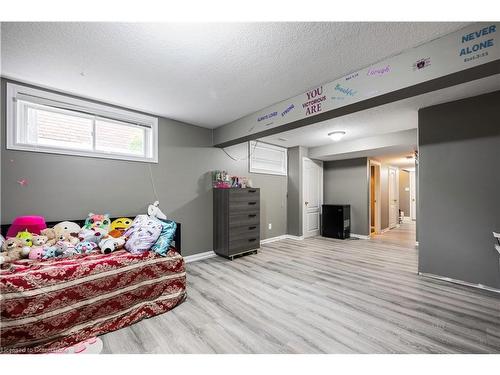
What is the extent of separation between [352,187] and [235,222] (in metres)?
3.63

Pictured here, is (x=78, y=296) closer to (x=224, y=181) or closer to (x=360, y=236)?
(x=224, y=181)

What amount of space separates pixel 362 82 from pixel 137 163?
10.1ft

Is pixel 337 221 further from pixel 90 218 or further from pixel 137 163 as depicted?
pixel 90 218

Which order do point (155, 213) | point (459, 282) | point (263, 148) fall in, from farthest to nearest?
Result: point (263, 148) → point (155, 213) → point (459, 282)

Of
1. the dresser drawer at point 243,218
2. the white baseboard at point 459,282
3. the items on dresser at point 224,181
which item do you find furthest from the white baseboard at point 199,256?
the white baseboard at point 459,282

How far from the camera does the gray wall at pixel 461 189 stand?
237cm

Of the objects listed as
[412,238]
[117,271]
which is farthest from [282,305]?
[412,238]

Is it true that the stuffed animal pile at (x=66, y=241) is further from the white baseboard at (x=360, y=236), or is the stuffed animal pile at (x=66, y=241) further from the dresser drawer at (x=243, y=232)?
the white baseboard at (x=360, y=236)

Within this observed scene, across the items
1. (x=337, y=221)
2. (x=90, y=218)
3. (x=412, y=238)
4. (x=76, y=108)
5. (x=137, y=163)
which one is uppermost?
(x=76, y=108)

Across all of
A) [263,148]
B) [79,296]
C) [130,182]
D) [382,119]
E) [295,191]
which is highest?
[382,119]

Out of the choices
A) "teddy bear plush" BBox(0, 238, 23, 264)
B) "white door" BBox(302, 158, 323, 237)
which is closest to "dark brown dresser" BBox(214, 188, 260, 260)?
"white door" BBox(302, 158, 323, 237)

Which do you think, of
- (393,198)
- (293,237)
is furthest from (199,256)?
Answer: (393,198)

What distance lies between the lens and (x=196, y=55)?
6.03 feet

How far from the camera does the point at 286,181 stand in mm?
5457
